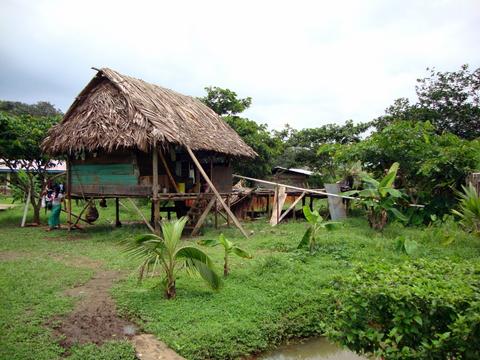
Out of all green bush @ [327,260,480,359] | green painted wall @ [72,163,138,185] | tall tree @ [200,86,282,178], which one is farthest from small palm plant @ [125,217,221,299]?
tall tree @ [200,86,282,178]

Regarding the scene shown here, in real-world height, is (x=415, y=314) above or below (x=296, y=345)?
above

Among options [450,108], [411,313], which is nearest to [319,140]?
[450,108]

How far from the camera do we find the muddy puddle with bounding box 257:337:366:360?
4785 millimetres

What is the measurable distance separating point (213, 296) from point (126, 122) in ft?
21.2

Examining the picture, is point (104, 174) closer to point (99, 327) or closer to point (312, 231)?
point (312, 231)

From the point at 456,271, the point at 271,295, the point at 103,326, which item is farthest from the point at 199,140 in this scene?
the point at 456,271

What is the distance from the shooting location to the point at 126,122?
35.1 feet

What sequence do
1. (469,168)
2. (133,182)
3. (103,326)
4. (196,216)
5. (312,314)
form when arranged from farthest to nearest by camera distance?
1. (196,216)
2. (133,182)
3. (469,168)
4. (312,314)
5. (103,326)

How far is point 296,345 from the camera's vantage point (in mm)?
5066

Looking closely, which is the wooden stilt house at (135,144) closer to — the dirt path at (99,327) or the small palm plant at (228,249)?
the small palm plant at (228,249)

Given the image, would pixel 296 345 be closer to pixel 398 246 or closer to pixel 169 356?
pixel 169 356

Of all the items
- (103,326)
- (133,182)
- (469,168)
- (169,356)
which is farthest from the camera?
(133,182)

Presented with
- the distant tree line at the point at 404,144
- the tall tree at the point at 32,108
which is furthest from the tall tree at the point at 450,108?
the tall tree at the point at 32,108

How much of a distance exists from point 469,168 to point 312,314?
23.8 feet
